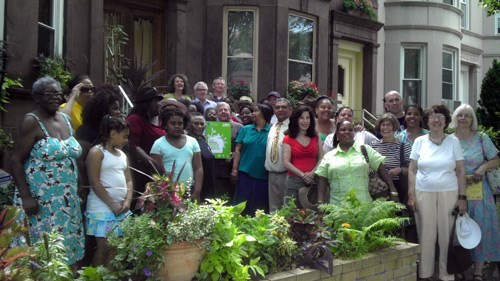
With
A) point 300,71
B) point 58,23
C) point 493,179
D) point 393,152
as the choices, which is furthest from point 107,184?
point 300,71

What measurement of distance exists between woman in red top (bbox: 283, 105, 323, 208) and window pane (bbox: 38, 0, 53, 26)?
179 inches

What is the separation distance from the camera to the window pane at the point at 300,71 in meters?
14.9

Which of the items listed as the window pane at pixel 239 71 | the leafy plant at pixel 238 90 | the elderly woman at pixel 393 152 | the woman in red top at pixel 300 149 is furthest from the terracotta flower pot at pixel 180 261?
the window pane at pixel 239 71

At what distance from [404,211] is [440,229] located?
0.44 m

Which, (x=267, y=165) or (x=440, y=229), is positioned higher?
(x=267, y=165)

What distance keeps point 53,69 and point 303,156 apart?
402 centimetres

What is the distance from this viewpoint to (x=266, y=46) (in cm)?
1415

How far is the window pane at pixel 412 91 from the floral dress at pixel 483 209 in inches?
495

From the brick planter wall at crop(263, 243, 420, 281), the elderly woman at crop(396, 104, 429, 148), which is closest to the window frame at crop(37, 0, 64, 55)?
the elderly woman at crop(396, 104, 429, 148)

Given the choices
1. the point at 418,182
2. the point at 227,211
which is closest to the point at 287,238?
the point at 227,211

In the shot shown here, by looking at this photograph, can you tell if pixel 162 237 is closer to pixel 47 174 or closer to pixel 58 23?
pixel 47 174

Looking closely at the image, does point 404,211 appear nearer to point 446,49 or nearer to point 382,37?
point 382,37

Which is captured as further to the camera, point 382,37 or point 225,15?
point 382,37

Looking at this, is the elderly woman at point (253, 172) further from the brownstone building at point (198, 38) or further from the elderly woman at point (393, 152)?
the brownstone building at point (198, 38)
